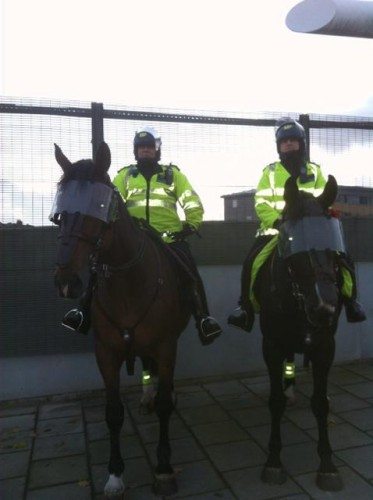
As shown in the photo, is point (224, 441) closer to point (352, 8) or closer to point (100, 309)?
point (100, 309)

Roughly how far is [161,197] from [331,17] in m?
2.20

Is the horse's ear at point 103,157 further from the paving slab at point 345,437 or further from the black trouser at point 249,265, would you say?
the paving slab at point 345,437

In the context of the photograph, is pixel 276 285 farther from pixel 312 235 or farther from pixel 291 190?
pixel 291 190

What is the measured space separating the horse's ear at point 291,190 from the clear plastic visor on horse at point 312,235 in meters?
0.17

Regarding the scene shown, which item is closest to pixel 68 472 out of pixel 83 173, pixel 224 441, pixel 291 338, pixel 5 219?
pixel 224 441

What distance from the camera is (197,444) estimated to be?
13.8 feet

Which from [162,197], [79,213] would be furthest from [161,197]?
[79,213]

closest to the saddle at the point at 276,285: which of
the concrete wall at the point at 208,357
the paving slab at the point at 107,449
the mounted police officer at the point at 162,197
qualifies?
the mounted police officer at the point at 162,197

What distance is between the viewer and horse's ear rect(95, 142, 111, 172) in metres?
2.88

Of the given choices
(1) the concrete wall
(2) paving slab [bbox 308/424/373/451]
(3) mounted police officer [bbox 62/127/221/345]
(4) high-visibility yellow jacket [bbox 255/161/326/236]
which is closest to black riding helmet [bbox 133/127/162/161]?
(3) mounted police officer [bbox 62/127/221/345]

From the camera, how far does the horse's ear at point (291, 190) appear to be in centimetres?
320

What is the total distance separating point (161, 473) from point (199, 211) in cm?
242

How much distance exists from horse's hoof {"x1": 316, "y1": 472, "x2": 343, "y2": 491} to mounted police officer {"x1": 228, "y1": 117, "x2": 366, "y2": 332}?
125 cm

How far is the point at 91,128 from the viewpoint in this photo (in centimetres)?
590
